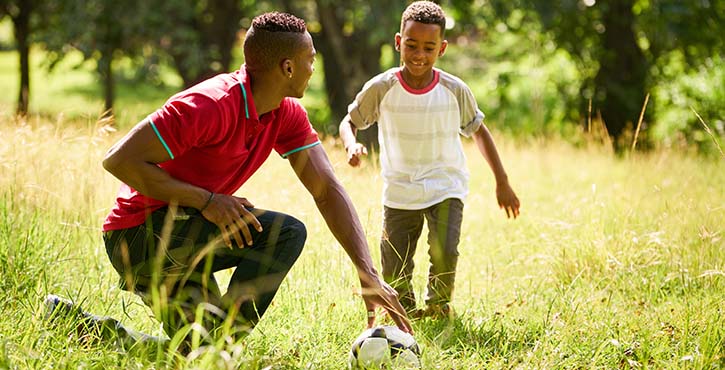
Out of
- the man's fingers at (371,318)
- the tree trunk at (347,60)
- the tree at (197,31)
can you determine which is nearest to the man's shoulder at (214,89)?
the man's fingers at (371,318)

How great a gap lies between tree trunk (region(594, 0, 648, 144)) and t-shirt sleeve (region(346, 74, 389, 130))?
827 cm

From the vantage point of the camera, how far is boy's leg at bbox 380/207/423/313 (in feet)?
15.3

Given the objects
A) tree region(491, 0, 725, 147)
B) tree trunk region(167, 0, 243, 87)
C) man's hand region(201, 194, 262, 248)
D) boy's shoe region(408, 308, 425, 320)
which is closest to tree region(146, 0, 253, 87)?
tree trunk region(167, 0, 243, 87)

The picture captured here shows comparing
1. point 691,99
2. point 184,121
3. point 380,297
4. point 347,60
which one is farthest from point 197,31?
point 380,297

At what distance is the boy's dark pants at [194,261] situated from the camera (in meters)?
3.58

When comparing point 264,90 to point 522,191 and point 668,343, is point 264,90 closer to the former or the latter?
point 668,343

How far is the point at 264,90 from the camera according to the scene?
3.65m

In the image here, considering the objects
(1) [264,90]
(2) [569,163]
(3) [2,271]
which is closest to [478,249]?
(1) [264,90]

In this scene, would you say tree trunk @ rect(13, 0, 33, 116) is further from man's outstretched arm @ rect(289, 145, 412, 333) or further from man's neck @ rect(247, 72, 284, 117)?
man's neck @ rect(247, 72, 284, 117)

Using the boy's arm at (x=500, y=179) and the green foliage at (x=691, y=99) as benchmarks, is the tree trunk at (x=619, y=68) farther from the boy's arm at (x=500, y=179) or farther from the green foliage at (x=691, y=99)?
the boy's arm at (x=500, y=179)

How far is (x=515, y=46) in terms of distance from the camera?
16.2 metres

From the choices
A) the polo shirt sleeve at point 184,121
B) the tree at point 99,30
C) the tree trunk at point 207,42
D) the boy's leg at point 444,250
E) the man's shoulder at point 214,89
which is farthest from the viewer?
the tree trunk at point 207,42

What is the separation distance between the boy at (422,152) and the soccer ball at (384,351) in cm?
93

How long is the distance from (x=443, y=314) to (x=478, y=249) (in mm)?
1518
